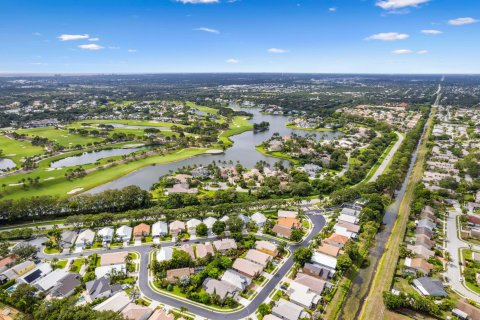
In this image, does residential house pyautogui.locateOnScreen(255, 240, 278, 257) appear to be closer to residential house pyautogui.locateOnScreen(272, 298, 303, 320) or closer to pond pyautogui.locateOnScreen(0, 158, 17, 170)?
residential house pyautogui.locateOnScreen(272, 298, 303, 320)

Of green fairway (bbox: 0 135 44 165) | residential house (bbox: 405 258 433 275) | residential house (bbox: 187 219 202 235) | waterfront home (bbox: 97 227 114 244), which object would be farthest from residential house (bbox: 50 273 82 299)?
green fairway (bbox: 0 135 44 165)

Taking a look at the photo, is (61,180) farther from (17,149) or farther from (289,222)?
(289,222)

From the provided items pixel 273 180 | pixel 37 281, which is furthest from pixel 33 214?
pixel 273 180

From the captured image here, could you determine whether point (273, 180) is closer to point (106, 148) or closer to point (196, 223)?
point (196, 223)

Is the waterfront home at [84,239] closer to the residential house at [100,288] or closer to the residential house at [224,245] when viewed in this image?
the residential house at [100,288]

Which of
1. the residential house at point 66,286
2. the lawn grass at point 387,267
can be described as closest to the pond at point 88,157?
the residential house at point 66,286

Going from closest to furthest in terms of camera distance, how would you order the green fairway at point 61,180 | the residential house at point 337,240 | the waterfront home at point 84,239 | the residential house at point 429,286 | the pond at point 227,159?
the residential house at point 429,286 → the residential house at point 337,240 → the waterfront home at point 84,239 → the green fairway at point 61,180 → the pond at point 227,159
